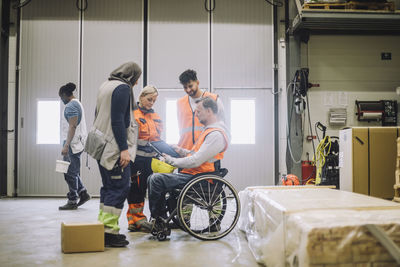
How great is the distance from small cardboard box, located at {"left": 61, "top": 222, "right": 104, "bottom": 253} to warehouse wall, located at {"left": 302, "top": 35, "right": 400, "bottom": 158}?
5.21m

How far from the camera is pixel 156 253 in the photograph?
115 inches

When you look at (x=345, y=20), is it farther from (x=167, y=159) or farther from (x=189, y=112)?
(x=167, y=159)

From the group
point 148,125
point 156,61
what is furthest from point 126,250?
point 156,61

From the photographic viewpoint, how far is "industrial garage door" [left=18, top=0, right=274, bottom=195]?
7090 millimetres

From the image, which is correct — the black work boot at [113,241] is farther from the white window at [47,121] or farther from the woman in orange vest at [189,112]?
the white window at [47,121]

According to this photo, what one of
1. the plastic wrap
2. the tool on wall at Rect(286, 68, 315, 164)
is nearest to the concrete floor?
the plastic wrap

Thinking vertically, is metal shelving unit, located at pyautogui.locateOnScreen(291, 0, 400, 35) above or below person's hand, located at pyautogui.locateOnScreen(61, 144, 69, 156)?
above

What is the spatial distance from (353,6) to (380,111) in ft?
6.37

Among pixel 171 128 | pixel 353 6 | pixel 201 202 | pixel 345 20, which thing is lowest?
pixel 201 202

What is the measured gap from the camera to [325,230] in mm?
1640

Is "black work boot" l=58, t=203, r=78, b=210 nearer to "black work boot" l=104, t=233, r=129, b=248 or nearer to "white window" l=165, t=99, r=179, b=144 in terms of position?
"white window" l=165, t=99, r=179, b=144

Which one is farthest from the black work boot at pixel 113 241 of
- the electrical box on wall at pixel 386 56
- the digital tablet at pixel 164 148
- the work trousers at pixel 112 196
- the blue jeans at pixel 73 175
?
the electrical box on wall at pixel 386 56

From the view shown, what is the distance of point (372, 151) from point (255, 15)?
14.0ft

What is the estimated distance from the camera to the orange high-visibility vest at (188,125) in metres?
3.91
